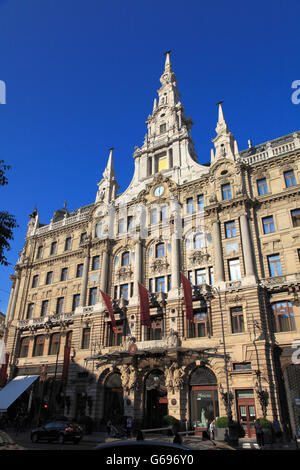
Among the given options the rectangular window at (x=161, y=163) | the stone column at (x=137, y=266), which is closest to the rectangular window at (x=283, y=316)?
the stone column at (x=137, y=266)

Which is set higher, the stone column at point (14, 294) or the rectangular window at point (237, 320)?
the stone column at point (14, 294)

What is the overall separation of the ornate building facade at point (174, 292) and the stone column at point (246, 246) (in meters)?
0.12

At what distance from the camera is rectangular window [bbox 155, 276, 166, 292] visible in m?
38.1

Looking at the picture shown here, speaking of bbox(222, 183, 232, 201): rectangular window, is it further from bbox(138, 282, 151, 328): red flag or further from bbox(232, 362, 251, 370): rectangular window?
bbox(232, 362, 251, 370): rectangular window

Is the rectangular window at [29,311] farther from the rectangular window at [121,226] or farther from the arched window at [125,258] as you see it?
the rectangular window at [121,226]

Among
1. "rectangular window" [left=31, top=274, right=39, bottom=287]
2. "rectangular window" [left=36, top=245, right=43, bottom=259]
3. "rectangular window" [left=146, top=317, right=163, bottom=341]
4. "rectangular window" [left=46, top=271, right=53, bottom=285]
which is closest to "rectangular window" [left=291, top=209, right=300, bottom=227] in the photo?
"rectangular window" [left=146, top=317, right=163, bottom=341]

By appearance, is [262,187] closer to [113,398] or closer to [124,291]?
[124,291]

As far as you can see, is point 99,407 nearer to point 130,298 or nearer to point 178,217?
point 130,298

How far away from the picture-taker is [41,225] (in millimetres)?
57469

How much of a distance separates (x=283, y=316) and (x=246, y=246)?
24.3ft

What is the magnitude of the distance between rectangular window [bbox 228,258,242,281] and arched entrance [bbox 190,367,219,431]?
29.9 ft

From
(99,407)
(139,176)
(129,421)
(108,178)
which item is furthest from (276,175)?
(99,407)

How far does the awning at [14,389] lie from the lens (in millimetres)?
37847

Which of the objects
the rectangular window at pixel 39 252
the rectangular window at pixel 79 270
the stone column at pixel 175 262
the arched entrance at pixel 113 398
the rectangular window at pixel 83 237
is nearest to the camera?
the arched entrance at pixel 113 398
